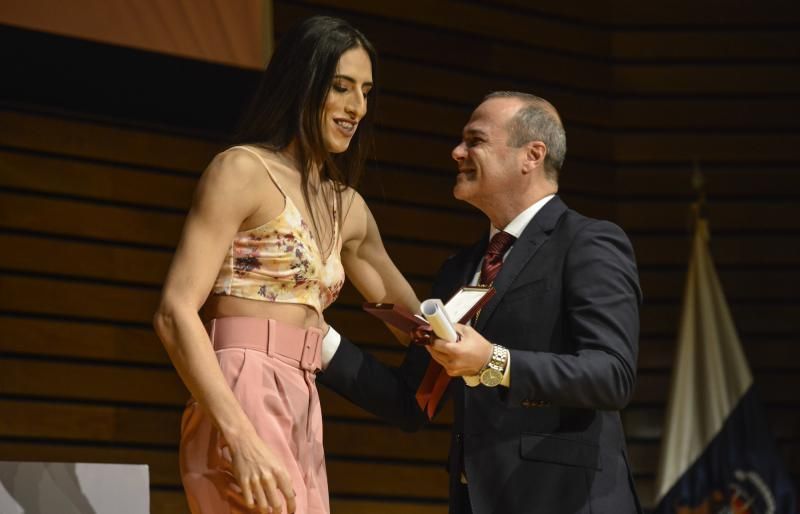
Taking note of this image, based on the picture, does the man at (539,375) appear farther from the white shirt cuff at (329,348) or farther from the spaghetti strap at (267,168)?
the spaghetti strap at (267,168)

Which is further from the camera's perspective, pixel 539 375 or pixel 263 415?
pixel 539 375

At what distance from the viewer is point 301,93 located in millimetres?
2133

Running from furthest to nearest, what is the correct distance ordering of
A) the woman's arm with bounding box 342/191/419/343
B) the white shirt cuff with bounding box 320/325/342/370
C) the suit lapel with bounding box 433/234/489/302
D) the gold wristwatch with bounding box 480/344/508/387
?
1. the suit lapel with bounding box 433/234/489/302
2. the white shirt cuff with bounding box 320/325/342/370
3. the woman's arm with bounding box 342/191/419/343
4. the gold wristwatch with bounding box 480/344/508/387

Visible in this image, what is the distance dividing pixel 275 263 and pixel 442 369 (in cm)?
54

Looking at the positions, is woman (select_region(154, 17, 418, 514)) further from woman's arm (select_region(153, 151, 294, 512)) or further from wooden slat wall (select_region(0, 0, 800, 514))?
wooden slat wall (select_region(0, 0, 800, 514))

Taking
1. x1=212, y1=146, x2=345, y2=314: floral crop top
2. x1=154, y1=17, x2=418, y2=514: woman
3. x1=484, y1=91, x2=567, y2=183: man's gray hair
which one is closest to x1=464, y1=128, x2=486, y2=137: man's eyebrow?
x1=484, y1=91, x2=567, y2=183: man's gray hair

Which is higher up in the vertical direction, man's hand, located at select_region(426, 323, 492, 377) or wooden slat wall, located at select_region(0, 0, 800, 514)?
wooden slat wall, located at select_region(0, 0, 800, 514)

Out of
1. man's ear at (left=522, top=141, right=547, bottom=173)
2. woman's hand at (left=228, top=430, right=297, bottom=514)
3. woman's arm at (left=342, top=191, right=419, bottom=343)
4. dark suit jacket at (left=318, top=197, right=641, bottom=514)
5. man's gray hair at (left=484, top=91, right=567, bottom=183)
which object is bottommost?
woman's hand at (left=228, top=430, right=297, bottom=514)

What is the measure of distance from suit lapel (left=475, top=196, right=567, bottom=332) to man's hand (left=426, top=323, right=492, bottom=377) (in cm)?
33

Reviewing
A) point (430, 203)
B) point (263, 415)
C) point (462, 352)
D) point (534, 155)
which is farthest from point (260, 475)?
point (430, 203)

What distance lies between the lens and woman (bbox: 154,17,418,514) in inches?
73.8

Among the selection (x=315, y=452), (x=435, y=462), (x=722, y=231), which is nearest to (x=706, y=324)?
(x=722, y=231)

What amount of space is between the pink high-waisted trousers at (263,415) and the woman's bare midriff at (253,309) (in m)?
0.02

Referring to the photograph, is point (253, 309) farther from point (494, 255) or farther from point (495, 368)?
point (494, 255)
